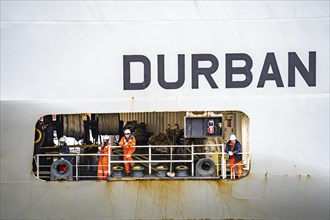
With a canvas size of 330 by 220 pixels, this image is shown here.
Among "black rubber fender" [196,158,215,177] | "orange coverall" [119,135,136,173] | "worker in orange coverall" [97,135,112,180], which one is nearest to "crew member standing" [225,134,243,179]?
"black rubber fender" [196,158,215,177]

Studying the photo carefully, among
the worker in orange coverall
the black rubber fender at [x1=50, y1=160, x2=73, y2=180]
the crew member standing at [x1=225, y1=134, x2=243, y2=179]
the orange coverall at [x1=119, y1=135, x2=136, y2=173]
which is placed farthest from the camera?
the orange coverall at [x1=119, y1=135, x2=136, y2=173]

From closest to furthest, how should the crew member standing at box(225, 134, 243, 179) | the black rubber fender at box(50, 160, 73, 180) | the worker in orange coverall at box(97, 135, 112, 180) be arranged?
the black rubber fender at box(50, 160, 73, 180), the crew member standing at box(225, 134, 243, 179), the worker in orange coverall at box(97, 135, 112, 180)

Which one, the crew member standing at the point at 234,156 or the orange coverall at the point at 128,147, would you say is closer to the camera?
the crew member standing at the point at 234,156

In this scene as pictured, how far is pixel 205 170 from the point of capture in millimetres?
8352

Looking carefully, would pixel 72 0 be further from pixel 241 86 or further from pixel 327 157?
pixel 327 157

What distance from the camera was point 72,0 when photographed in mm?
8078

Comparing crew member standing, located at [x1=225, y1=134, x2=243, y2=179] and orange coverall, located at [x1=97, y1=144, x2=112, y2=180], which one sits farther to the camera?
orange coverall, located at [x1=97, y1=144, x2=112, y2=180]

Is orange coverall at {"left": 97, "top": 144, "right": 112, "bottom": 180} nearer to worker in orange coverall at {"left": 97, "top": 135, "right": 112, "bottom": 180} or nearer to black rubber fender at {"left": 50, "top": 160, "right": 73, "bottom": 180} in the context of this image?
worker in orange coverall at {"left": 97, "top": 135, "right": 112, "bottom": 180}

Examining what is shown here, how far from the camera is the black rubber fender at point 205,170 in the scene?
823cm

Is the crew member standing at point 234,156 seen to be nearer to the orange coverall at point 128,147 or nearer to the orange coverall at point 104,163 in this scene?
the orange coverall at point 128,147

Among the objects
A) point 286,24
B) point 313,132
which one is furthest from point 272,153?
point 286,24

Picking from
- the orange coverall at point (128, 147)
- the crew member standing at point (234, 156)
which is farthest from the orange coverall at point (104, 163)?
the crew member standing at point (234, 156)

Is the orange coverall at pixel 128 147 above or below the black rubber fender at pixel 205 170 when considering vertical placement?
above

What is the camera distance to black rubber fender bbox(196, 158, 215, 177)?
8227 mm
